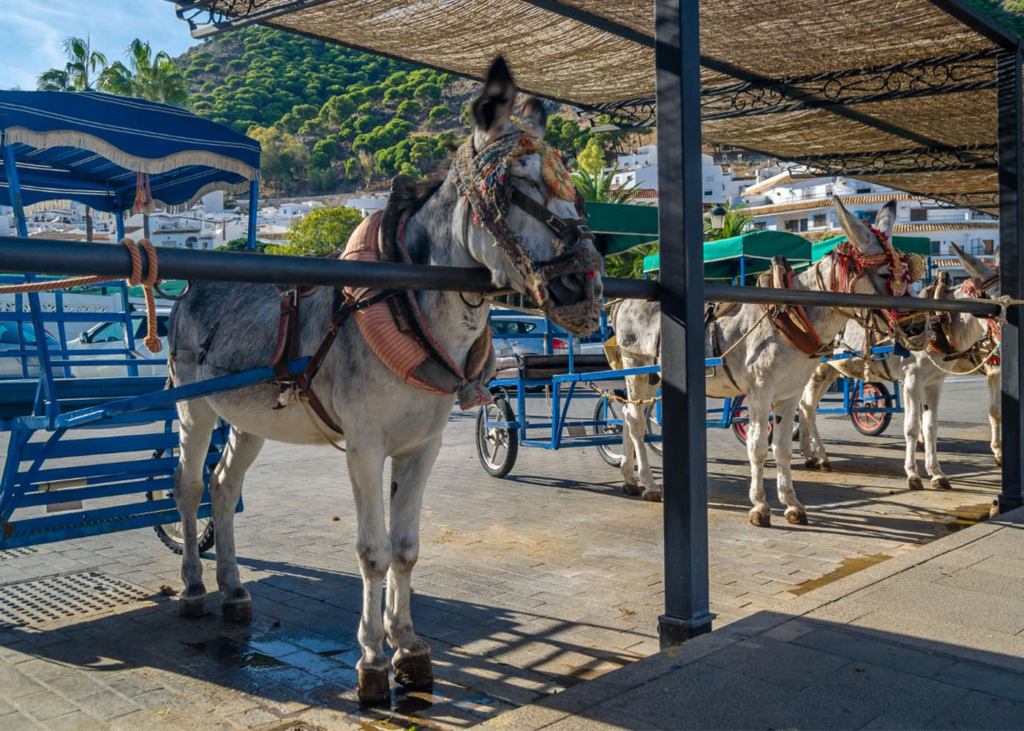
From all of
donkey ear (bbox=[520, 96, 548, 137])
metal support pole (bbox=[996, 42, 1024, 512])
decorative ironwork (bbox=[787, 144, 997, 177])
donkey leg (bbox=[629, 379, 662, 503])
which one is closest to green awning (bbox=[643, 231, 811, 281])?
decorative ironwork (bbox=[787, 144, 997, 177])

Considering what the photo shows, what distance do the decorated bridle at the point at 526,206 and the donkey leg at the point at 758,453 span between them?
4.83 metres

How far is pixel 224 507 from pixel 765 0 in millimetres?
4448

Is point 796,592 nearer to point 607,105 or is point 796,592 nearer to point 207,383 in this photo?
point 207,383

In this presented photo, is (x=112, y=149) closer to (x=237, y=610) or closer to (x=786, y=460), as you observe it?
(x=237, y=610)

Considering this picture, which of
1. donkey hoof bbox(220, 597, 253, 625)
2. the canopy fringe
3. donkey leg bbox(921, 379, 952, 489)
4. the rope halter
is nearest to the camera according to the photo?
the rope halter

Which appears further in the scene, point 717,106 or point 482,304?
point 717,106

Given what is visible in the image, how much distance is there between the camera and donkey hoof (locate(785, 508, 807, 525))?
744cm

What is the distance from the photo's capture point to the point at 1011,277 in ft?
21.5

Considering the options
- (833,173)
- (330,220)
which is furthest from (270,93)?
(833,173)

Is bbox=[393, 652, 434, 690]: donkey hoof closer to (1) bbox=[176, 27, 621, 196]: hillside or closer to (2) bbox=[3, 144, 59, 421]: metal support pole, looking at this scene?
(2) bbox=[3, 144, 59, 421]: metal support pole

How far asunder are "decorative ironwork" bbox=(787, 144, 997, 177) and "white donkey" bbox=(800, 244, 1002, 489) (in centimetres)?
97

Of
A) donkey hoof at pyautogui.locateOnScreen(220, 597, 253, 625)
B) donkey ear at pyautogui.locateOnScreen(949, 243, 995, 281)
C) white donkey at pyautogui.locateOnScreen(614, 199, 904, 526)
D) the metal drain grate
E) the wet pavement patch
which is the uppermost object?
donkey ear at pyautogui.locateOnScreen(949, 243, 995, 281)

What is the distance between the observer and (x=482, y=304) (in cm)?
368

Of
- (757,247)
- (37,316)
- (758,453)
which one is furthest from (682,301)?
(757,247)
